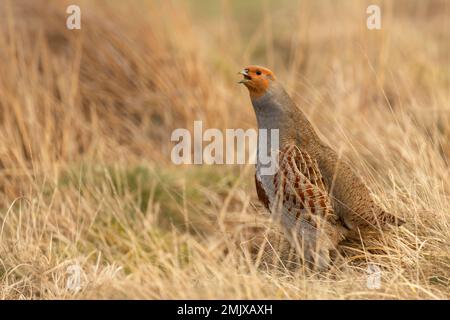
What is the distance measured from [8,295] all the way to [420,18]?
7.94 meters

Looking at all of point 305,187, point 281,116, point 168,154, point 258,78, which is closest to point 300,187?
point 305,187

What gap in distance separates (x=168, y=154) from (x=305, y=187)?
10.0ft

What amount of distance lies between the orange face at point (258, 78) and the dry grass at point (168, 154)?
0.55m

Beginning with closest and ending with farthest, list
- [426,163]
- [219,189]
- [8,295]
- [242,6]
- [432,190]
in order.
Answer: [8,295] → [432,190] → [426,163] → [219,189] → [242,6]

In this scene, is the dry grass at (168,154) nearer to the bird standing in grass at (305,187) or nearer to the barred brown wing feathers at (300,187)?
the bird standing in grass at (305,187)

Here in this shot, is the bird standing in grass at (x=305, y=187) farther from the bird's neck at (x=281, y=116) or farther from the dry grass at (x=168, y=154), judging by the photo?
the dry grass at (x=168, y=154)

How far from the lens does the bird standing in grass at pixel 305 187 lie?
12.7 feet

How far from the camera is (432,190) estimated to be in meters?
4.16

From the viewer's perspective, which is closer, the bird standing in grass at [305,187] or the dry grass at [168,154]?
the dry grass at [168,154]

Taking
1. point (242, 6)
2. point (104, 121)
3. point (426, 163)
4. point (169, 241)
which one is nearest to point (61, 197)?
point (169, 241)

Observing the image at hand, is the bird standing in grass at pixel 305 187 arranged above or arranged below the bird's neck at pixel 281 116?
below

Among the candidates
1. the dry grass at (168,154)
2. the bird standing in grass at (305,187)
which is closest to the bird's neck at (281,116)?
the bird standing in grass at (305,187)

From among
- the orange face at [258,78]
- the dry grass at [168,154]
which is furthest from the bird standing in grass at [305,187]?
the dry grass at [168,154]
